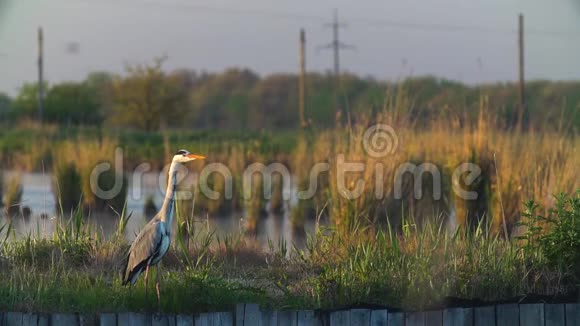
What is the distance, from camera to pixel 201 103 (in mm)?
57688

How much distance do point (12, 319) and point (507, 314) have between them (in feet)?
9.56

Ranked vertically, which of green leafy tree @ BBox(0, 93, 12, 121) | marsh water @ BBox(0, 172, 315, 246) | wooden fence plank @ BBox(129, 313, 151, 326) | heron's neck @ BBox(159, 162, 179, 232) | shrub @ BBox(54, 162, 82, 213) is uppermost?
green leafy tree @ BBox(0, 93, 12, 121)

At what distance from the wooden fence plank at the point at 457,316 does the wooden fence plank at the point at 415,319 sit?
0.14 metres

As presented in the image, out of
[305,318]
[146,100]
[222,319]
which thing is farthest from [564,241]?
[146,100]

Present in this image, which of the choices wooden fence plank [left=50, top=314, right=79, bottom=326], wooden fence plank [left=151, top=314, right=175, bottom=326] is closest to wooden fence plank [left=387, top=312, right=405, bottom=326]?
wooden fence plank [left=151, top=314, right=175, bottom=326]

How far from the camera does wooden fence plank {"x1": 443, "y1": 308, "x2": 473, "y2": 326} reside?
5148 millimetres

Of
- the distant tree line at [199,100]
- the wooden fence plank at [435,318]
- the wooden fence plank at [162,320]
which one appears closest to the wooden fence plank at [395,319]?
the wooden fence plank at [435,318]

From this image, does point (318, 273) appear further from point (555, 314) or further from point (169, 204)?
point (555, 314)

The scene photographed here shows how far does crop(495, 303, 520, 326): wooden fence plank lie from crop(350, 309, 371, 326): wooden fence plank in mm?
805

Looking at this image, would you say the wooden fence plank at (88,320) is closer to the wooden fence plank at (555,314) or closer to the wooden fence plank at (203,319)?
the wooden fence plank at (203,319)

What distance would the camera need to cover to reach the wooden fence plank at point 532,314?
17.3ft

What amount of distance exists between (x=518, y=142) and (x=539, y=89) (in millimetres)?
32831

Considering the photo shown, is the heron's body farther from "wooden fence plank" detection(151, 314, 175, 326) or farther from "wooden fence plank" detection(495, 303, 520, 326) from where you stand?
"wooden fence plank" detection(495, 303, 520, 326)

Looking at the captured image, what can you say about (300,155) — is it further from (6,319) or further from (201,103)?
(201,103)
